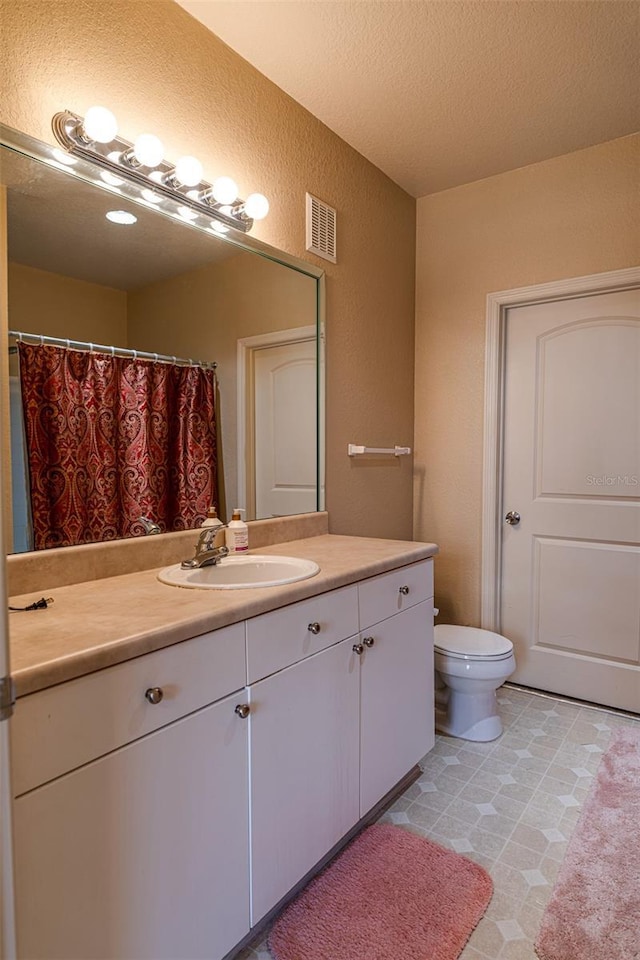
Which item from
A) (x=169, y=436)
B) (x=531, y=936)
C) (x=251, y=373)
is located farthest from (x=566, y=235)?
(x=531, y=936)

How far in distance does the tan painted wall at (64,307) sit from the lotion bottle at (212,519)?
589mm

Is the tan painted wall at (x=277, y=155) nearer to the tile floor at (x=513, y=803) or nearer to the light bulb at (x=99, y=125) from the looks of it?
the light bulb at (x=99, y=125)

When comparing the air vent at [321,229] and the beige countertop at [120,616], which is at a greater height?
the air vent at [321,229]

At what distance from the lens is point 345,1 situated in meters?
1.67

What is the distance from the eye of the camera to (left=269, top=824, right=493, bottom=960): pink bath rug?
1286mm

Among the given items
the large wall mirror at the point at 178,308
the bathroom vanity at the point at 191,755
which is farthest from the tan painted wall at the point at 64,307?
the bathroom vanity at the point at 191,755

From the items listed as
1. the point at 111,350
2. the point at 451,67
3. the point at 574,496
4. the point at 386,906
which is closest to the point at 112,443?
the point at 111,350

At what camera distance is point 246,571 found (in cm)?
171

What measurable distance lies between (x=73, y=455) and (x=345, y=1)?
1.60 m

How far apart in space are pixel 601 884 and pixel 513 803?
380 millimetres

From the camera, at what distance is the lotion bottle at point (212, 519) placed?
5.72 ft

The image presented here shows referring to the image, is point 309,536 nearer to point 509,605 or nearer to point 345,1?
point 509,605

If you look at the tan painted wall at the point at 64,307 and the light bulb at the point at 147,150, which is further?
the light bulb at the point at 147,150

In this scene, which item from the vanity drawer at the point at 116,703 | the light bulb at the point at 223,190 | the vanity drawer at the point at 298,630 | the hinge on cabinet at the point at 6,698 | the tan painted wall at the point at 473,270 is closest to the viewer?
the hinge on cabinet at the point at 6,698
